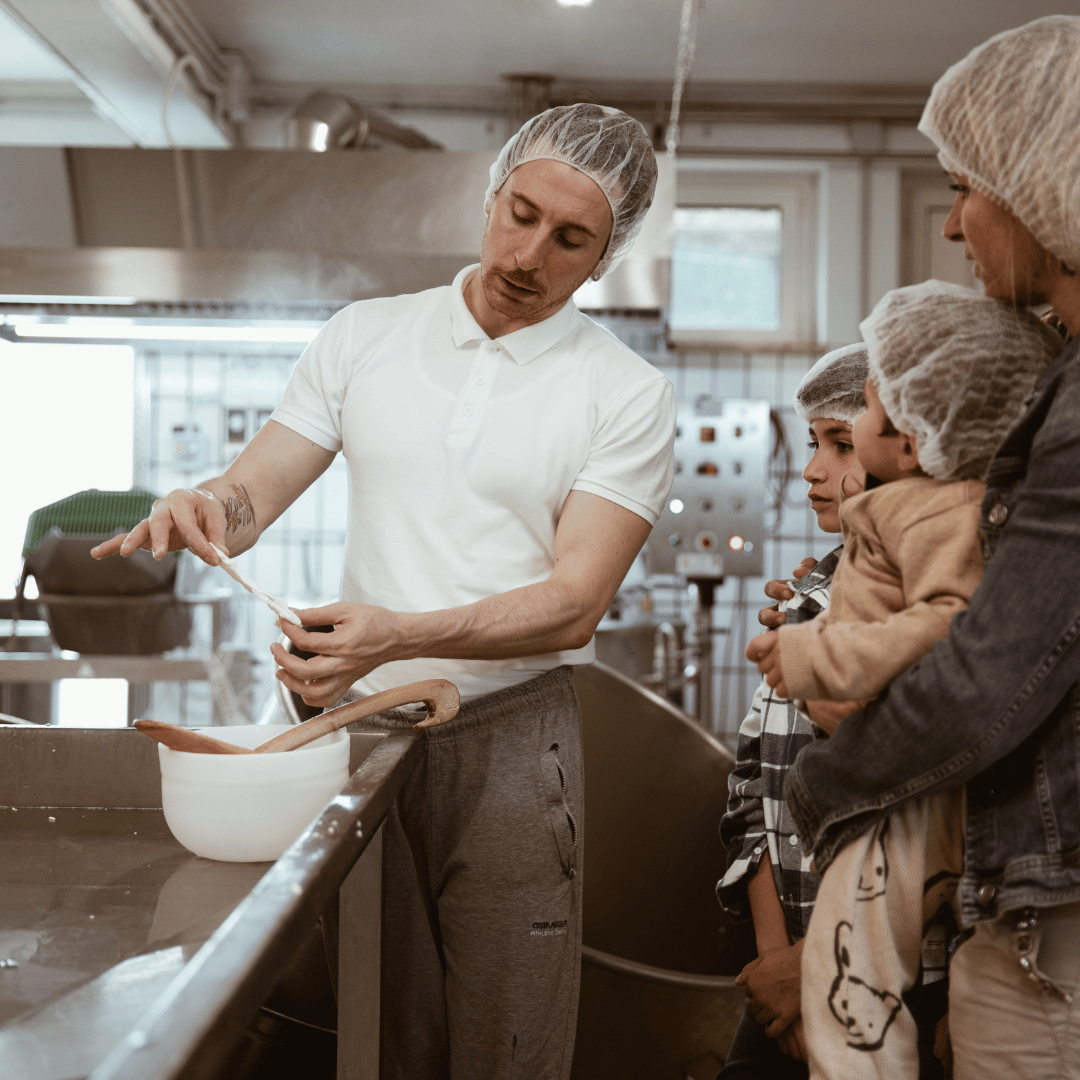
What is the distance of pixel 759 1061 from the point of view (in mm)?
1044

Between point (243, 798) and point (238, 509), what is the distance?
445 millimetres

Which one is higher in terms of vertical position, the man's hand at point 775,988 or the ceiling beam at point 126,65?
the ceiling beam at point 126,65

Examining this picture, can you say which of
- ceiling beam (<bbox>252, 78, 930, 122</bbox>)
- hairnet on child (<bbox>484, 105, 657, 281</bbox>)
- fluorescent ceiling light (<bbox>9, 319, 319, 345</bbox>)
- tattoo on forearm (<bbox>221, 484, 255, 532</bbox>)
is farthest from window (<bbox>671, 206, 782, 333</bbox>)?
tattoo on forearm (<bbox>221, 484, 255, 532</bbox>)

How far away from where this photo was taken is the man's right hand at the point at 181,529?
1016 millimetres

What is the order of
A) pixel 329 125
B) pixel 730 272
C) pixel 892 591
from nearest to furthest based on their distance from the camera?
pixel 892 591
pixel 329 125
pixel 730 272

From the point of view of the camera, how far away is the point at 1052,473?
0.66 metres

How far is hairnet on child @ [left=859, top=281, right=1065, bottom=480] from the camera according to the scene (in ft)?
2.40

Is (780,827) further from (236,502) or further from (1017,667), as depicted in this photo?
(236,502)

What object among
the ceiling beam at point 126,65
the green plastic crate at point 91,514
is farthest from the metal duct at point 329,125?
the green plastic crate at point 91,514

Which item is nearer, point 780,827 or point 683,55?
point 780,827

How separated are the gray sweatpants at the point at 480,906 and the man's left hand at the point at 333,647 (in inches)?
7.7

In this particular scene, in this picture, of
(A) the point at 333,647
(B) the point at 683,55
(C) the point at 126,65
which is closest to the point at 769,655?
(A) the point at 333,647

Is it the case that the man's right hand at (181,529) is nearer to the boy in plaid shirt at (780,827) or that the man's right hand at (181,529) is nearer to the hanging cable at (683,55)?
the boy in plaid shirt at (780,827)

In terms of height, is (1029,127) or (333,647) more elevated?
(1029,127)
